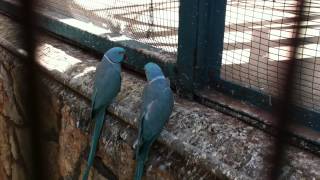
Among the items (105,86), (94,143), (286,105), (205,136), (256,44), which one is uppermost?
(286,105)

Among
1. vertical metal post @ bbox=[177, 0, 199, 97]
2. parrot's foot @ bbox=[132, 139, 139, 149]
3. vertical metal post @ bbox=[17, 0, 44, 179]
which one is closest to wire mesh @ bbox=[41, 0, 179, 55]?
vertical metal post @ bbox=[177, 0, 199, 97]

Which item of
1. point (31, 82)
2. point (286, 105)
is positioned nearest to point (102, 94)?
point (31, 82)

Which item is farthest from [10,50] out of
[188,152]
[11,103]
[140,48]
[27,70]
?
[27,70]

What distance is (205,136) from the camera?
1786 mm

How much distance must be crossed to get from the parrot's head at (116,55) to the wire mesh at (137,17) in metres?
0.17

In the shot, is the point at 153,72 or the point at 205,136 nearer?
the point at 205,136

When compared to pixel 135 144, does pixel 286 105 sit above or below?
above

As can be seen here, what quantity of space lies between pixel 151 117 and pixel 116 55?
496mm

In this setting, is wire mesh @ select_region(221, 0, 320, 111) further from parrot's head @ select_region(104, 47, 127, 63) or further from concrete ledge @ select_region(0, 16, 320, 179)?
parrot's head @ select_region(104, 47, 127, 63)

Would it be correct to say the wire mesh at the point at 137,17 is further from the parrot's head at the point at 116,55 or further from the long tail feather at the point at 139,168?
the long tail feather at the point at 139,168

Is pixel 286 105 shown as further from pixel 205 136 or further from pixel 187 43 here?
pixel 187 43

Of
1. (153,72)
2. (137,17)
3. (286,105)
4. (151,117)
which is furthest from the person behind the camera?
(137,17)

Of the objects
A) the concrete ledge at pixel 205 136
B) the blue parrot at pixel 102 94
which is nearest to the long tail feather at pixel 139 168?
the concrete ledge at pixel 205 136

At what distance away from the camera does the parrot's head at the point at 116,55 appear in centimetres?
214
